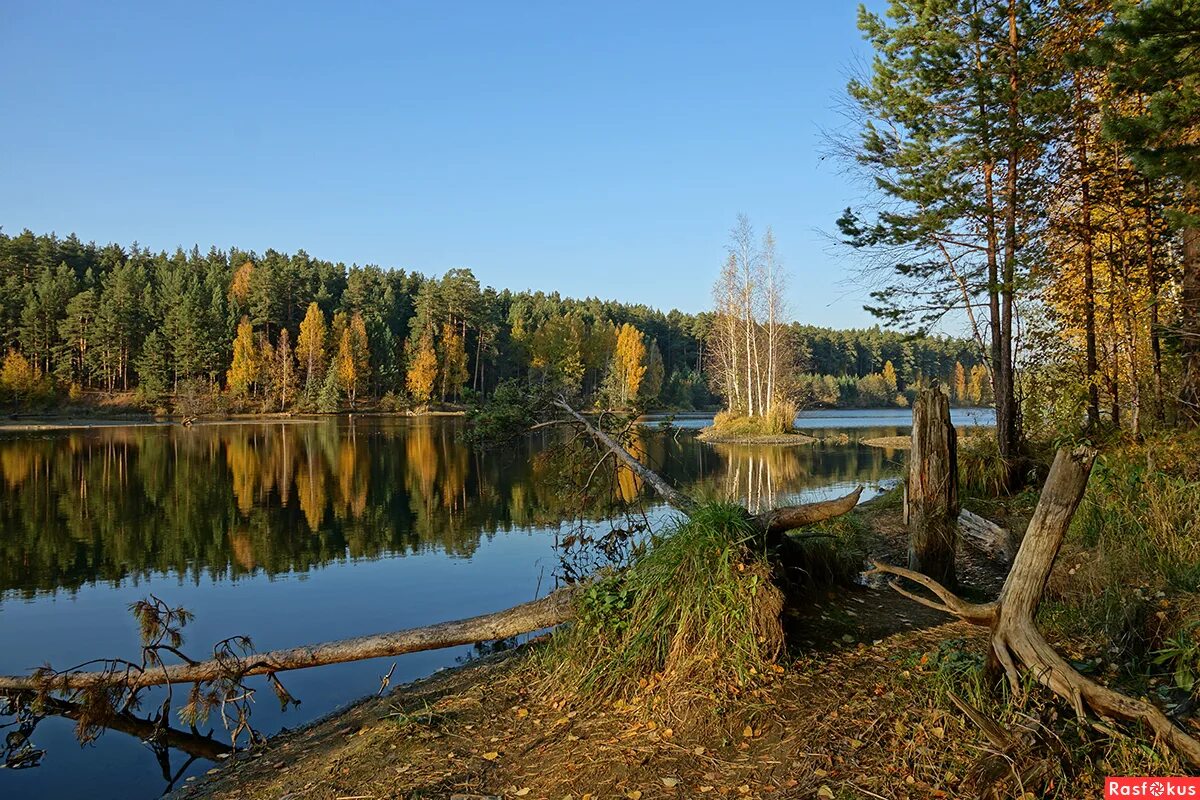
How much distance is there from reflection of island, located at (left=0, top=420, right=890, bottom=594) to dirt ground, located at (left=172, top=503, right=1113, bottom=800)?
3382mm

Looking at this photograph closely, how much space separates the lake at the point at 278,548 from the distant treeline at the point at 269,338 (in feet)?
114

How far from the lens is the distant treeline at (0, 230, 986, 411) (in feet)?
215

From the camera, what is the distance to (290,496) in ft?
64.1

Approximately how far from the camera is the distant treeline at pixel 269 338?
2584 inches

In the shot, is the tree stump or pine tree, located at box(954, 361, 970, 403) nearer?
the tree stump

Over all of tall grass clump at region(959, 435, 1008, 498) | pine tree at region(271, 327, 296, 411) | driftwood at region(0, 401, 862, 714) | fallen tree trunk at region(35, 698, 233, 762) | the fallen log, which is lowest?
fallen tree trunk at region(35, 698, 233, 762)

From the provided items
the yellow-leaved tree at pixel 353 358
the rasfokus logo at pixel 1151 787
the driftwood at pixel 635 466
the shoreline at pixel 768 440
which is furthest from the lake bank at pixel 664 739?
the yellow-leaved tree at pixel 353 358

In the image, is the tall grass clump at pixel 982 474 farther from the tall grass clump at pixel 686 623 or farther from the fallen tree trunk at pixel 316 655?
the fallen tree trunk at pixel 316 655

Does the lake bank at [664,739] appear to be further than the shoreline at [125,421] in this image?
No

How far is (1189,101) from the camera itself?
592cm

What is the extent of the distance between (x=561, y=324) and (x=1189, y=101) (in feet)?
240

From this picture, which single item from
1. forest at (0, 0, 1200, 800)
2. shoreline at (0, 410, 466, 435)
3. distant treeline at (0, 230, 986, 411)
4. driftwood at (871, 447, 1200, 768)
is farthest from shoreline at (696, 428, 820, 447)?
shoreline at (0, 410, 466, 435)

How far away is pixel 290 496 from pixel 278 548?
21.1 ft

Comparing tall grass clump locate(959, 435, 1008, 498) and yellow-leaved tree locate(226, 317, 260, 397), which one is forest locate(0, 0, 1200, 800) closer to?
tall grass clump locate(959, 435, 1008, 498)
